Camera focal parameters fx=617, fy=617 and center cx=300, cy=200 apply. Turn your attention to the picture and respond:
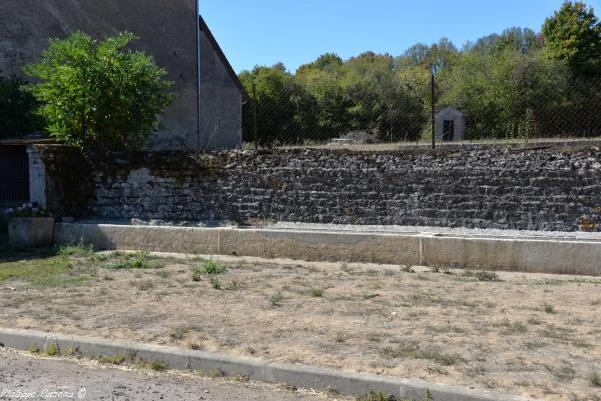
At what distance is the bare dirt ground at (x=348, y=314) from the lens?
4.95m

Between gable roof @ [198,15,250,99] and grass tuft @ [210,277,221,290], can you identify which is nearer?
grass tuft @ [210,277,221,290]

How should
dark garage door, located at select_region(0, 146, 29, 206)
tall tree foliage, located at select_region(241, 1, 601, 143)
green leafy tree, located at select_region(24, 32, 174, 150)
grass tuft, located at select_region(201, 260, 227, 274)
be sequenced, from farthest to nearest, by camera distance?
1. tall tree foliage, located at select_region(241, 1, 601, 143)
2. dark garage door, located at select_region(0, 146, 29, 206)
3. green leafy tree, located at select_region(24, 32, 174, 150)
4. grass tuft, located at select_region(201, 260, 227, 274)

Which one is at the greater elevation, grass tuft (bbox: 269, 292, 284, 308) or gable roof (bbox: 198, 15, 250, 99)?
gable roof (bbox: 198, 15, 250, 99)

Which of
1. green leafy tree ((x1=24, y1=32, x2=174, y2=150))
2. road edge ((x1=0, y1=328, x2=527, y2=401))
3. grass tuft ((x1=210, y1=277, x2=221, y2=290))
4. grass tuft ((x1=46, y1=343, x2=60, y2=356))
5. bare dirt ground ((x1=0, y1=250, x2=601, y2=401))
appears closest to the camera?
road edge ((x1=0, y1=328, x2=527, y2=401))

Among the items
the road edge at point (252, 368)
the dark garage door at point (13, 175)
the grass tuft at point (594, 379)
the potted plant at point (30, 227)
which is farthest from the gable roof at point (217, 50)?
the grass tuft at point (594, 379)

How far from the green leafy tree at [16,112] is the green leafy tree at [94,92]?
66.4 inches

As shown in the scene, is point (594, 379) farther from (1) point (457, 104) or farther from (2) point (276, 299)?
(1) point (457, 104)

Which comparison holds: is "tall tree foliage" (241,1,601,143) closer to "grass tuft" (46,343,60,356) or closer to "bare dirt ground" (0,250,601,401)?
"bare dirt ground" (0,250,601,401)

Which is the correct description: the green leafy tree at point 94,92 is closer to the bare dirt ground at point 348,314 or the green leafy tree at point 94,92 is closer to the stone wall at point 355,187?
the stone wall at point 355,187

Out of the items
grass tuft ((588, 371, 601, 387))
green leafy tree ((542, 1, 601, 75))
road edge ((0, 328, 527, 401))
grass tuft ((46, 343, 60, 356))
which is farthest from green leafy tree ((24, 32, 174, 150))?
green leafy tree ((542, 1, 601, 75))

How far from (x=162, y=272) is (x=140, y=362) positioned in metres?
3.98

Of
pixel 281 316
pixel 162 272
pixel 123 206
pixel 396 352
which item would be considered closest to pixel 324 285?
pixel 281 316

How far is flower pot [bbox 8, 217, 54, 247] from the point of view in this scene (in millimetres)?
11812

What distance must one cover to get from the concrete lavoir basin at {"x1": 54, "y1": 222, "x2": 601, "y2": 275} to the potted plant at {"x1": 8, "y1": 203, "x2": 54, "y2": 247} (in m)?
0.21
